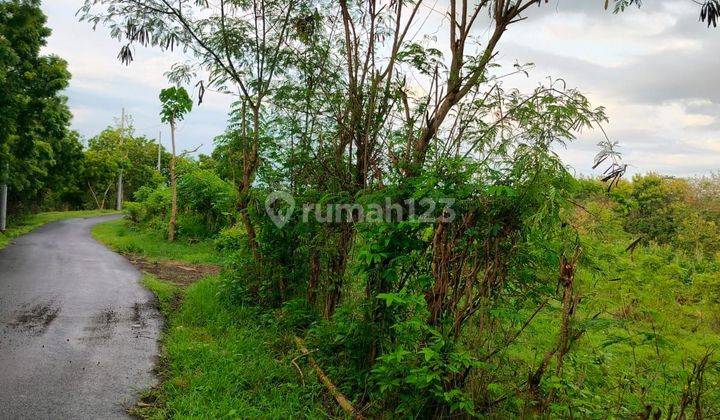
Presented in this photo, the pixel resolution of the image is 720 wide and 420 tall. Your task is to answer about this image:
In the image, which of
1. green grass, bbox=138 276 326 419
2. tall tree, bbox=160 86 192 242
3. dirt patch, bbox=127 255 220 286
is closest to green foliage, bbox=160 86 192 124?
tall tree, bbox=160 86 192 242

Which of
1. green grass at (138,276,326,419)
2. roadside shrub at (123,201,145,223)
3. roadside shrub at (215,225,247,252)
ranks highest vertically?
roadside shrub at (123,201,145,223)

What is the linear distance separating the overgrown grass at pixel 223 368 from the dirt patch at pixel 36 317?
64.0 inches

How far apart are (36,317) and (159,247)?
8.73m

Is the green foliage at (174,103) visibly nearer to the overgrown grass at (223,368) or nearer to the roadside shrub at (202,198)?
the roadside shrub at (202,198)

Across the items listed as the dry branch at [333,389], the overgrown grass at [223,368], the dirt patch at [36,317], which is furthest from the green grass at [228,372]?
the dirt patch at [36,317]

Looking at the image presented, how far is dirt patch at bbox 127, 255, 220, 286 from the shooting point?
37.7 feet

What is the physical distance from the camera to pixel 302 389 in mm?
5031

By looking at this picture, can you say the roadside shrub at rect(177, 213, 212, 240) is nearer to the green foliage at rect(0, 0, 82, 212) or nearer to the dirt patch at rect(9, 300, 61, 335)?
the green foliage at rect(0, 0, 82, 212)

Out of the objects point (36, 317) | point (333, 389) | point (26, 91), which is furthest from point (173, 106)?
point (333, 389)

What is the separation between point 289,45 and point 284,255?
10.1ft

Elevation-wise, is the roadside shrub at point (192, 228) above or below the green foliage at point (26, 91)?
below

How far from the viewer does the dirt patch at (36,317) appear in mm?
6954

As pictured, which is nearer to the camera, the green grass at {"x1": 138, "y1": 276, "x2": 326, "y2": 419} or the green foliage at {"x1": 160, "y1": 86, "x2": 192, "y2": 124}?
the green grass at {"x1": 138, "y1": 276, "x2": 326, "y2": 419}

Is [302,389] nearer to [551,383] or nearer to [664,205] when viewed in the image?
[551,383]
